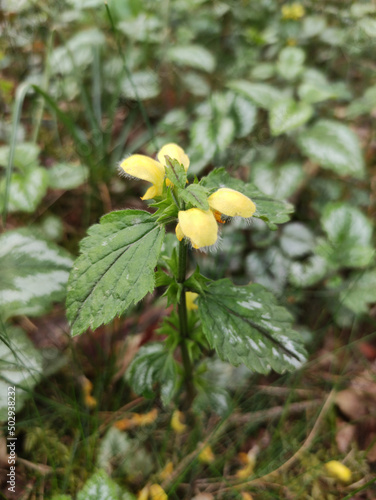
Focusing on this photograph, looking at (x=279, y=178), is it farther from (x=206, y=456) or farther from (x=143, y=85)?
(x=206, y=456)

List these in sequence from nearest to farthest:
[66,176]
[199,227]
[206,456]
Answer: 1. [199,227]
2. [206,456]
3. [66,176]

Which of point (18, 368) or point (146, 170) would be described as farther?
point (18, 368)

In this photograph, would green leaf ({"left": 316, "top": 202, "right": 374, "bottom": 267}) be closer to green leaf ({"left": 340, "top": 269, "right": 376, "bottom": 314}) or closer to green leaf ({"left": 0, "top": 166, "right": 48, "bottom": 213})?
green leaf ({"left": 340, "top": 269, "right": 376, "bottom": 314})

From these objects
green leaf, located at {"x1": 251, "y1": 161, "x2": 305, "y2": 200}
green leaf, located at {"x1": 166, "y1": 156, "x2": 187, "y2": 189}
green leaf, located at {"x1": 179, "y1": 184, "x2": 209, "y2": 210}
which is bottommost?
green leaf, located at {"x1": 251, "y1": 161, "x2": 305, "y2": 200}

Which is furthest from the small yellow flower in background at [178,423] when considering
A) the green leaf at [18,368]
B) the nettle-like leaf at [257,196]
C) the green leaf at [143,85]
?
the green leaf at [143,85]

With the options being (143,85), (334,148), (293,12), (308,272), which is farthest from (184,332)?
(293,12)

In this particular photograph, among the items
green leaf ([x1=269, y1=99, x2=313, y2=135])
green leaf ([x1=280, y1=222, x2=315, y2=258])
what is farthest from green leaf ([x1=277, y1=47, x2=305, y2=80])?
green leaf ([x1=280, y1=222, x2=315, y2=258])

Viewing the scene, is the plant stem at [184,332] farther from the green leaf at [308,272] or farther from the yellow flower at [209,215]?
the green leaf at [308,272]
